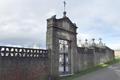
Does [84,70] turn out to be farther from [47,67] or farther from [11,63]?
[11,63]

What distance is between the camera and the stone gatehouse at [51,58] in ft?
36.8

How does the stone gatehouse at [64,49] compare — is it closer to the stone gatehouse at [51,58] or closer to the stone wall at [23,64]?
the stone gatehouse at [51,58]

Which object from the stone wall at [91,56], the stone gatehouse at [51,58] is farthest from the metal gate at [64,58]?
the stone wall at [91,56]

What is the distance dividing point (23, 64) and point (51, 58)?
99.5 inches

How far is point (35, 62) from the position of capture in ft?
41.7

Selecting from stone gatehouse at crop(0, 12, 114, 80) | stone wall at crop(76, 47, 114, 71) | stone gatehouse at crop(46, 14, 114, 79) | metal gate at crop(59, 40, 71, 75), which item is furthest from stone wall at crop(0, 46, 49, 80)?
stone wall at crop(76, 47, 114, 71)

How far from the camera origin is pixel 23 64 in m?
11.8

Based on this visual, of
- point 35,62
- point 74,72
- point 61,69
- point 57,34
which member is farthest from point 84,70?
point 35,62

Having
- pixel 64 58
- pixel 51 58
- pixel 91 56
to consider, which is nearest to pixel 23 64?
pixel 51 58

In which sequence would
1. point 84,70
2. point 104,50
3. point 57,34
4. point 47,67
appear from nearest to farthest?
1. point 47,67
2. point 57,34
3. point 84,70
4. point 104,50

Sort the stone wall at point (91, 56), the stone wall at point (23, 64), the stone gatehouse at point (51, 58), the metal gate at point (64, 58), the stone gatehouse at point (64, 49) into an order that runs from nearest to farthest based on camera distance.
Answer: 1. the stone wall at point (23, 64)
2. the stone gatehouse at point (51, 58)
3. the stone gatehouse at point (64, 49)
4. the metal gate at point (64, 58)
5. the stone wall at point (91, 56)

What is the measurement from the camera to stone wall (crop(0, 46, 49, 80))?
429 inches

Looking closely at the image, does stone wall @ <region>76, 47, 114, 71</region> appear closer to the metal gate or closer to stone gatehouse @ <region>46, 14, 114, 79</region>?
stone gatehouse @ <region>46, 14, 114, 79</region>

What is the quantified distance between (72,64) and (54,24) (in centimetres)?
389
